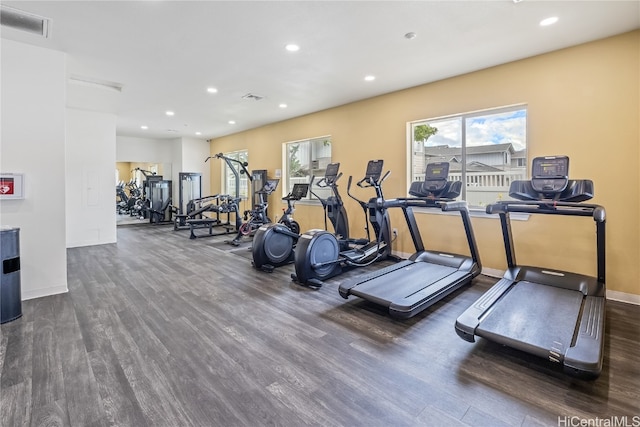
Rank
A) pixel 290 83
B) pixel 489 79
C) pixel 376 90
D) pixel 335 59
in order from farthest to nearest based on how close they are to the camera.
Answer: pixel 376 90, pixel 290 83, pixel 489 79, pixel 335 59

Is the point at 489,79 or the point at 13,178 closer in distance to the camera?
the point at 13,178

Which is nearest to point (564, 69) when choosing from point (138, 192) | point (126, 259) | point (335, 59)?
point (335, 59)

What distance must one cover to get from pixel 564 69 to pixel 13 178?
6274mm

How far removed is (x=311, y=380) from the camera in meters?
2.03

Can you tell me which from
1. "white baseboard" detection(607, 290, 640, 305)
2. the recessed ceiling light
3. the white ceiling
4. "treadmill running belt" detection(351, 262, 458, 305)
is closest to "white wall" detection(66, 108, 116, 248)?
the white ceiling

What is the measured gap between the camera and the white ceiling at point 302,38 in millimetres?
2844

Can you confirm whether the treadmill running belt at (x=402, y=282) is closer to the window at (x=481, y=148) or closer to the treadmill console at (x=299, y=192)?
the window at (x=481, y=148)

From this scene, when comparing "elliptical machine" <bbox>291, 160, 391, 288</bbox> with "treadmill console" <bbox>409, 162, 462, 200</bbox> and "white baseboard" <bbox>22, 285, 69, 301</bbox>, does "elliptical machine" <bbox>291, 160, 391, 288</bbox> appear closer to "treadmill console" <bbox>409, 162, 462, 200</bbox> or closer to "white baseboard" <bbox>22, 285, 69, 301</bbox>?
"treadmill console" <bbox>409, 162, 462, 200</bbox>

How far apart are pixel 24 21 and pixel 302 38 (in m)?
2.69

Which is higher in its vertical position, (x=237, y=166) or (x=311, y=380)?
(x=237, y=166)

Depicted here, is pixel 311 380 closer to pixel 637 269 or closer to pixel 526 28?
pixel 637 269

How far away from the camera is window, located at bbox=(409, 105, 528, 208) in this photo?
13.8 feet

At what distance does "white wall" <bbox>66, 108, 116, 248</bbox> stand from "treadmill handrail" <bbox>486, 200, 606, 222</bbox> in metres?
7.21

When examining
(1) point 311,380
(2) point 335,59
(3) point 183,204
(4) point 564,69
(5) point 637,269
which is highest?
(2) point 335,59
